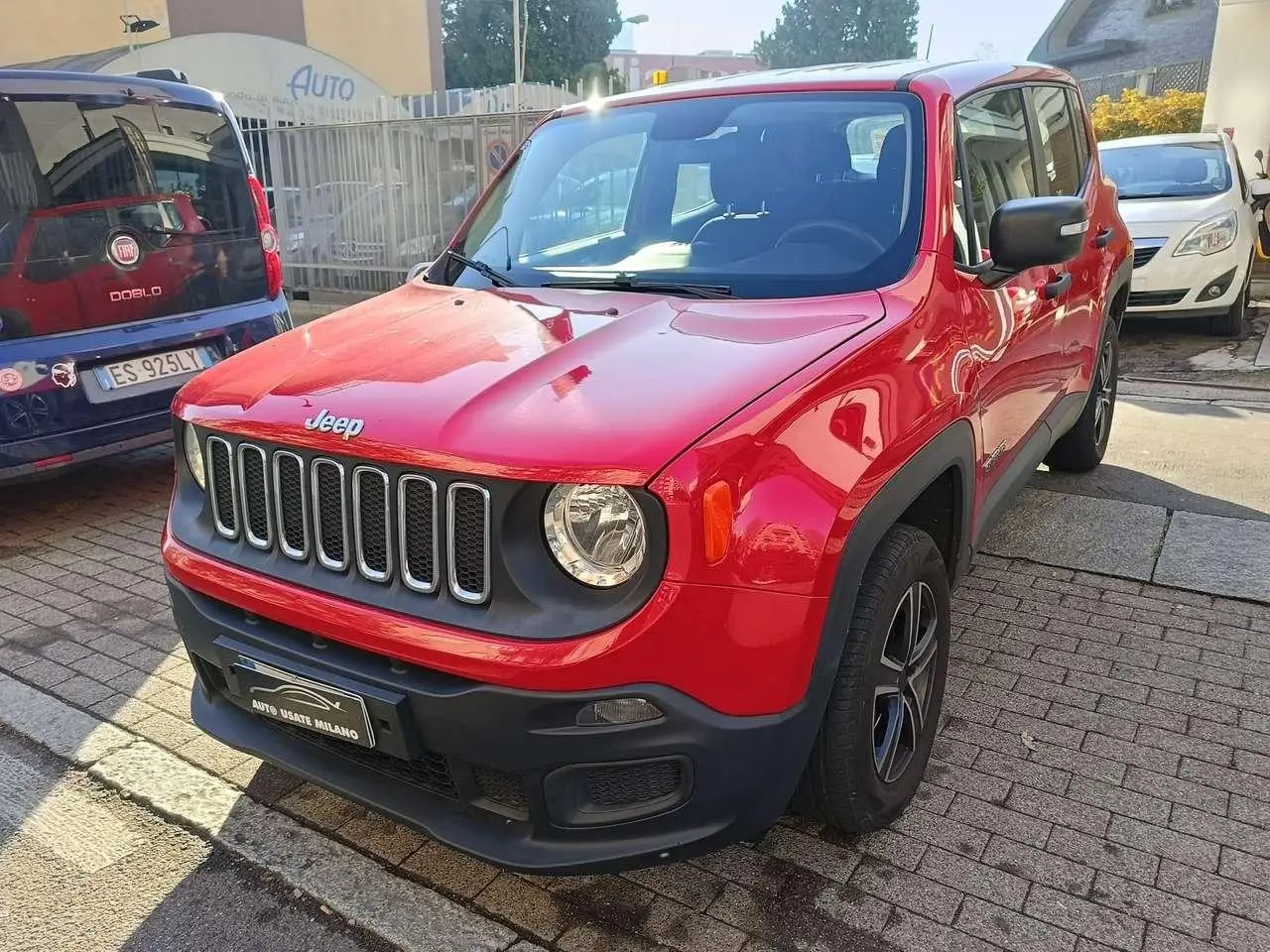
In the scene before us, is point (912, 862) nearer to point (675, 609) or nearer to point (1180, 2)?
point (675, 609)

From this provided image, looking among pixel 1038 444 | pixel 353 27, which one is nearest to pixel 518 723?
pixel 1038 444

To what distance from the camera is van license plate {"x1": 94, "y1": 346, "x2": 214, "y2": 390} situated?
4.68 m

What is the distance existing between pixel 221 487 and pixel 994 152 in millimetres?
2569

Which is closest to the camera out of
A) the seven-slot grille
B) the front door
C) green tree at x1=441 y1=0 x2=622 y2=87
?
the seven-slot grille

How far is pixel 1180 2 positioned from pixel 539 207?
38.9 meters

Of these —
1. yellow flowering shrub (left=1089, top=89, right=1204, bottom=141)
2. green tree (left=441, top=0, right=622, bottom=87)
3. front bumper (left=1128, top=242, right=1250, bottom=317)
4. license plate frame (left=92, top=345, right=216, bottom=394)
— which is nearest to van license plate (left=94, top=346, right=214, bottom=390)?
license plate frame (left=92, top=345, right=216, bottom=394)

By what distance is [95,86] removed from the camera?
4719 mm

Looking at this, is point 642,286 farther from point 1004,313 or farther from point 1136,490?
point 1136,490

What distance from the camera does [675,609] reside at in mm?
1852

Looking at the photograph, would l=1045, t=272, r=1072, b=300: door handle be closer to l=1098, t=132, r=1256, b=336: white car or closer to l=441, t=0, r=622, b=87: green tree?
l=1098, t=132, r=1256, b=336: white car

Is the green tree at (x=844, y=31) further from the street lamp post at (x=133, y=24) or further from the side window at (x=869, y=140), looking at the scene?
the side window at (x=869, y=140)

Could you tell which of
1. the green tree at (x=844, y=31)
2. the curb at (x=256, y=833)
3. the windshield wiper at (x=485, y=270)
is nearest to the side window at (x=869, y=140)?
the windshield wiper at (x=485, y=270)

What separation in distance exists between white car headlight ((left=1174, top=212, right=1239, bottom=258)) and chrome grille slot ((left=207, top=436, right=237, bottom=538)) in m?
7.95

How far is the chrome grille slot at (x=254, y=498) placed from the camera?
228 cm
